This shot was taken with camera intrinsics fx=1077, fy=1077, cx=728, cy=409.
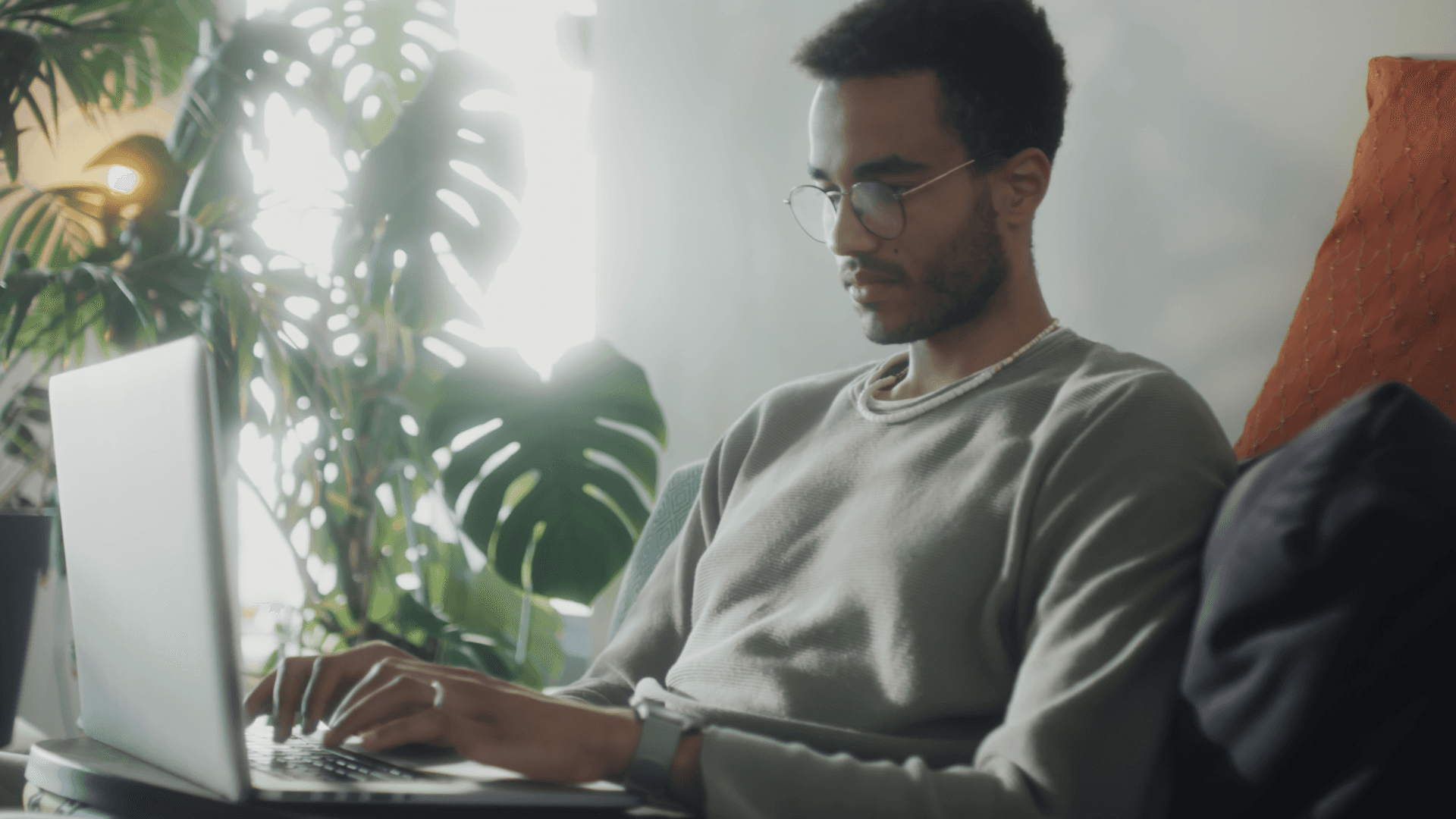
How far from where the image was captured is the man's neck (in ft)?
3.24

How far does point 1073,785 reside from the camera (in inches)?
25.7

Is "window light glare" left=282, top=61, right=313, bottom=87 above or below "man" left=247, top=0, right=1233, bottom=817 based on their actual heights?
above

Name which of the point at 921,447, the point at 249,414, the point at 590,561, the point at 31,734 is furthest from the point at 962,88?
the point at 249,414

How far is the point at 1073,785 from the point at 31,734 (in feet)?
3.88

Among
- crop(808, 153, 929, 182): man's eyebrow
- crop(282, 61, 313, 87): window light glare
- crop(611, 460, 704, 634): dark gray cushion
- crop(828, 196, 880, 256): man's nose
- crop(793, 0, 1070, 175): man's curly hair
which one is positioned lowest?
crop(611, 460, 704, 634): dark gray cushion

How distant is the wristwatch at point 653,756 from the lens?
69cm

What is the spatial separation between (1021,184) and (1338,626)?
21.4 inches

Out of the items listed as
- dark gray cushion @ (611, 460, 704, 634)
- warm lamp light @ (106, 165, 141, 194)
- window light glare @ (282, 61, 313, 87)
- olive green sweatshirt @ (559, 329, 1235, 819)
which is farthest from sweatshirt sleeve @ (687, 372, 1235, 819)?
warm lamp light @ (106, 165, 141, 194)

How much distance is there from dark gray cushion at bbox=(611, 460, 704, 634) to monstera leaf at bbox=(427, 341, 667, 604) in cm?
35

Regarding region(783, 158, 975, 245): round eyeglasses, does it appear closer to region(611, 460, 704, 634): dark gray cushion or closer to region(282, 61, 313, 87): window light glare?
region(611, 460, 704, 634): dark gray cushion

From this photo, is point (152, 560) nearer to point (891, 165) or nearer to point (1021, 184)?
point (891, 165)

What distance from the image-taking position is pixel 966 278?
38.3 inches

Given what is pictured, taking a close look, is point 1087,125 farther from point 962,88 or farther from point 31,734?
point 31,734

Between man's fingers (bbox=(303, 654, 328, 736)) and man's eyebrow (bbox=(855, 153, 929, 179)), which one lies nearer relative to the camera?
man's fingers (bbox=(303, 654, 328, 736))
